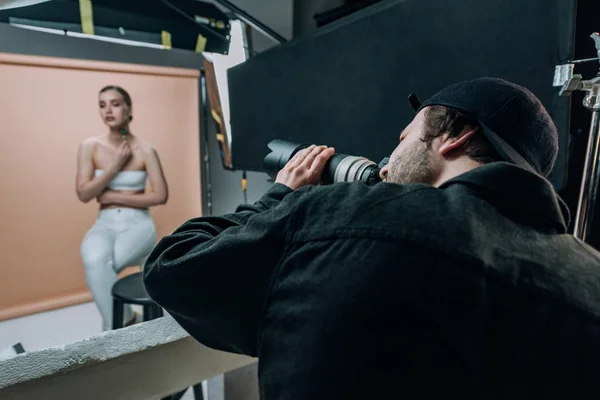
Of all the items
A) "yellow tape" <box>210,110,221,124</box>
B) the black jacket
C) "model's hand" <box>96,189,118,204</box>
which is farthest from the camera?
"yellow tape" <box>210,110,221,124</box>

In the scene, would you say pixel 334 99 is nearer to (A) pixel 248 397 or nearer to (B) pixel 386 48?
(B) pixel 386 48

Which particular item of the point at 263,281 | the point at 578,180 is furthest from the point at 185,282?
the point at 578,180

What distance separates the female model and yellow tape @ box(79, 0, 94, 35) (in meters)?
0.37

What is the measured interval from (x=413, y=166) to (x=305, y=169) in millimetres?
180

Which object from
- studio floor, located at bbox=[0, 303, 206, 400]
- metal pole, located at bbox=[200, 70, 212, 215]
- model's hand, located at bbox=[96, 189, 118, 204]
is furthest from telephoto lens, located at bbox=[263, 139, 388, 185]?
metal pole, located at bbox=[200, 70, 212, 215]

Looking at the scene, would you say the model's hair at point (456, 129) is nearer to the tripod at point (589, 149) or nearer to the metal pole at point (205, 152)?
the tripod at point (589, 149)

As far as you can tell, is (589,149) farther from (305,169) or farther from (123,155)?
(123,155)

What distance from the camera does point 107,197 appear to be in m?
2.01

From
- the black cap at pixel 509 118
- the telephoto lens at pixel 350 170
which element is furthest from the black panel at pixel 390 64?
the telephoto lens at pixel 350 170

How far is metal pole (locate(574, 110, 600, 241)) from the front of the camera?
71cm

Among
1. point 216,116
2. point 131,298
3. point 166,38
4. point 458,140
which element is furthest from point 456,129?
point 216,116

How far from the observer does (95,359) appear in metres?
0.75

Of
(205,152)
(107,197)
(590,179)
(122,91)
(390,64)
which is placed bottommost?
(107,197)

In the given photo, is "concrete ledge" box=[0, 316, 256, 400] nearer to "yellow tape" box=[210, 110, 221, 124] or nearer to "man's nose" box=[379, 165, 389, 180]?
"man's nose" box=[379, 165, 389, 180]
